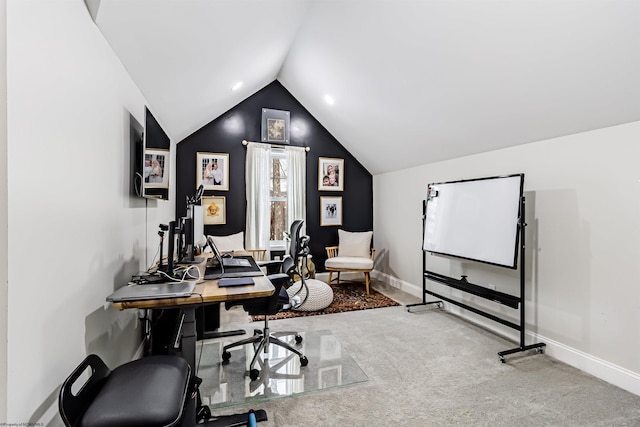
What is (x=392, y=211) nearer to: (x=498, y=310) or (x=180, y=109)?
(x=498, y=310)

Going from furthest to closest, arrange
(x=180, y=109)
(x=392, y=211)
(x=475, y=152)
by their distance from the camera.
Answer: (x=392, y=211), (x=475, y=152), (x=180, y=109)

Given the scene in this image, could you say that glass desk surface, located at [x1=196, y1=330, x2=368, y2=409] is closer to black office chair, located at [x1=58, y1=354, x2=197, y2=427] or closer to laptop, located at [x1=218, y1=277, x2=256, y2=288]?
laptop, located at [x1=218, y1=277, x2=256, y2=288]

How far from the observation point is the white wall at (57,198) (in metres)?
0.94

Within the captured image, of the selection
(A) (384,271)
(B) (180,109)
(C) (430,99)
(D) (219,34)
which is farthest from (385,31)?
(A) (384,271)

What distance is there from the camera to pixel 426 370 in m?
2.35

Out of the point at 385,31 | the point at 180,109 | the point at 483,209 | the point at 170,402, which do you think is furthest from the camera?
the point at 180,109

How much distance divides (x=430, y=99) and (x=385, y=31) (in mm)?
835

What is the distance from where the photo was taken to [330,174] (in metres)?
5.32

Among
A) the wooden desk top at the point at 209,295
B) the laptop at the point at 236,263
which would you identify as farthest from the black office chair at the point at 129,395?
the laptop at the point at 236,263

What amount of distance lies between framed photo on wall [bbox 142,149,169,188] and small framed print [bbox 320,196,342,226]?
3.01m

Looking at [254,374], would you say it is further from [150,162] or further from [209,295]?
[150,162]

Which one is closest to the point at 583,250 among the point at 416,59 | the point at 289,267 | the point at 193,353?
the point at 416,59

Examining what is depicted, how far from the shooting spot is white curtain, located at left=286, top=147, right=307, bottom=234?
198 inches

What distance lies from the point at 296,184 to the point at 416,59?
2.78m
